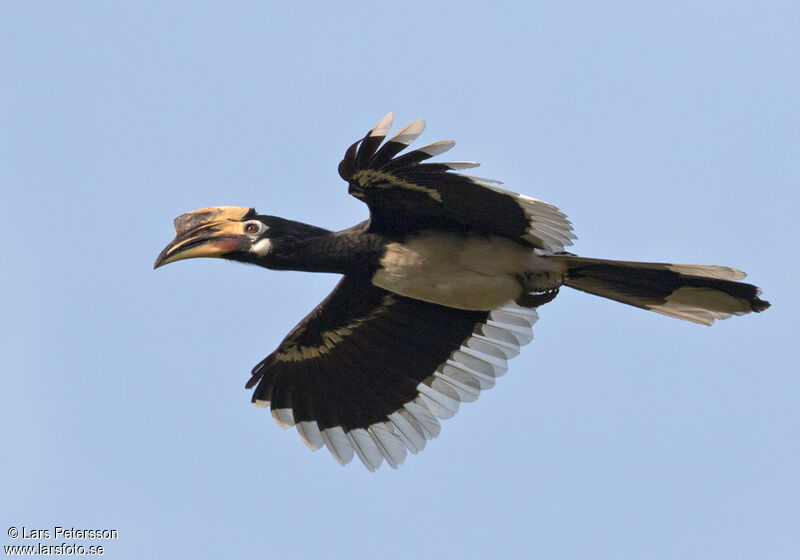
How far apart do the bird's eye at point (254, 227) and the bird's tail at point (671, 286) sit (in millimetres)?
1921

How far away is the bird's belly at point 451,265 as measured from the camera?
784 cm

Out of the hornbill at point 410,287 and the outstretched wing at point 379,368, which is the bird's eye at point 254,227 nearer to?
the hornbill at point 410,287

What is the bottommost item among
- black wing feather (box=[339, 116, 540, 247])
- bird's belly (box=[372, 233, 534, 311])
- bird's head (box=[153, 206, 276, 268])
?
bird's belly (box=[372, 233, 534, 311])

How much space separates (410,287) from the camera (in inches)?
312

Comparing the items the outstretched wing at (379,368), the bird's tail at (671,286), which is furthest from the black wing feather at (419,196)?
the outstretched wing at (379,368)

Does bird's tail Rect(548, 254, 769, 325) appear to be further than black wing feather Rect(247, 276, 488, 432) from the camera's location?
No

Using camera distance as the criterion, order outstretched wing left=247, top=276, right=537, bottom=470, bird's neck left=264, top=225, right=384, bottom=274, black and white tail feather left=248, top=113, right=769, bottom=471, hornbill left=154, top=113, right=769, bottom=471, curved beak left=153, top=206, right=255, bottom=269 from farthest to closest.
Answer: outstretched wing left=247, top=276, right=537, bottom=470
curved beak left=153, top=206, right=255, bottom=269
bird's neck left=264, top=225, right=384, bottom=274
hornbill left=154, top=113, right=769, bottom=471
black and white tail feather left=248, top=113, right=769, bottom=471

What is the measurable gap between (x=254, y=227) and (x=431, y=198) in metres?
1.30

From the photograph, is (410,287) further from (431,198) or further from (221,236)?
(221,236)

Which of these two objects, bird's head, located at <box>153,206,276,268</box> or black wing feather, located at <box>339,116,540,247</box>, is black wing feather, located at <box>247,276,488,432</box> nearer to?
bird's head, located at <box>153,206,276,268</box>

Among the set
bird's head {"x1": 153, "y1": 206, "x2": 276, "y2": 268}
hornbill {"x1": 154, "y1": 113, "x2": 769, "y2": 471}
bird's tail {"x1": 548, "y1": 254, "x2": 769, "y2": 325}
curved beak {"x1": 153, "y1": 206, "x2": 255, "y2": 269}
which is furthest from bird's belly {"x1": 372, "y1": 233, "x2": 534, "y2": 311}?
curved beak {"x1": 153, "y1": 206, "x2": 255, "y2": 269}

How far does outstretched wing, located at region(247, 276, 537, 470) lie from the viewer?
8.45 meters

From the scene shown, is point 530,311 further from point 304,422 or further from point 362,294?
point 304,422

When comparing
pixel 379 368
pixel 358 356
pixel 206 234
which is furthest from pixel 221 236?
pixel 379 368
